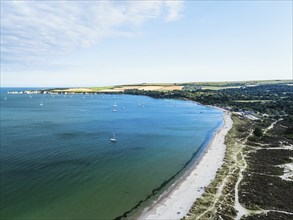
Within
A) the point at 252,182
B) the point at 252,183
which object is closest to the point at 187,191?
the point at 252,183

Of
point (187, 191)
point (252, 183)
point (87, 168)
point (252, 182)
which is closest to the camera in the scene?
point (187, 191)

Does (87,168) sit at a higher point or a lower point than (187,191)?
higher

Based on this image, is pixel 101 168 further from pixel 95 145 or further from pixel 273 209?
pixel 273 209

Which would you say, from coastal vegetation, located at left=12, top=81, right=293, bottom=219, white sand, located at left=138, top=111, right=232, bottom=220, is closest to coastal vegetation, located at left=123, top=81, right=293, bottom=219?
coastal vegetation, located at left=12, top=81, right=293, bottom=219

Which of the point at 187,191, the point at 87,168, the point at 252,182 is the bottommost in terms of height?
the point at 252,182

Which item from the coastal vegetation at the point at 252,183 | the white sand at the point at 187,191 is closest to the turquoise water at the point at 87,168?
the white sand at the point at 187,191

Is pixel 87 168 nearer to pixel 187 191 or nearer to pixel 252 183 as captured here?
pixel 187 191

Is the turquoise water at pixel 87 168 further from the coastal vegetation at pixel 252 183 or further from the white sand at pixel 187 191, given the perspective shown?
the coastal vegetation at pixel 252 183

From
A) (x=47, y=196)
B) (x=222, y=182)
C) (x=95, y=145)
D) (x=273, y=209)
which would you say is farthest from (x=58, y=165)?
(x=273, y=209)
